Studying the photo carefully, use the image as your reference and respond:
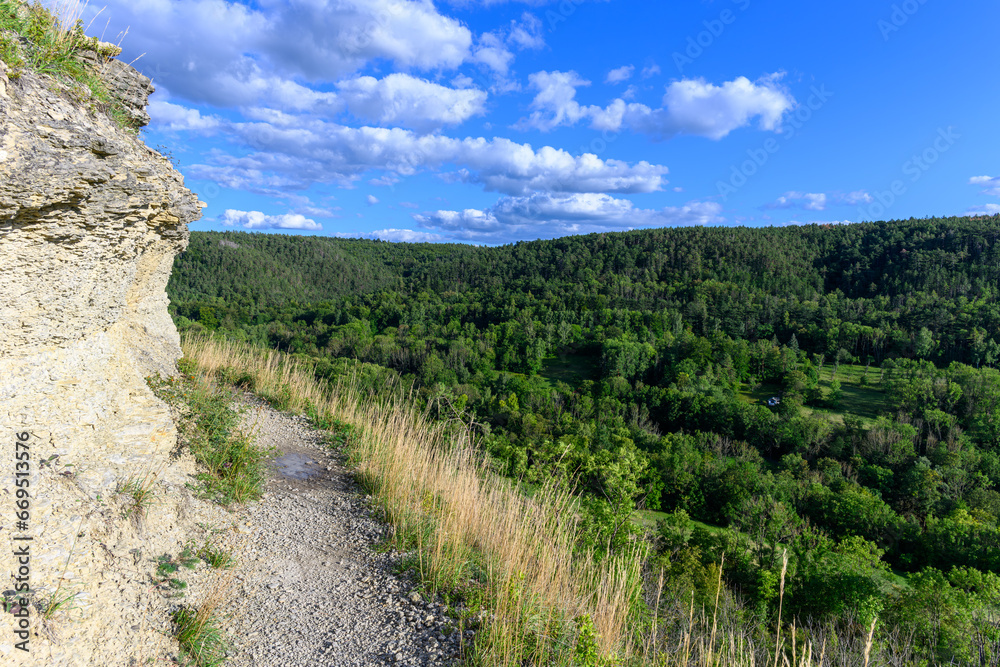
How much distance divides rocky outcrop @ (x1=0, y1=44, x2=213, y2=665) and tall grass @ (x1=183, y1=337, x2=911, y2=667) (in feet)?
6.80

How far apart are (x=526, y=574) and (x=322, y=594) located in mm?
1648

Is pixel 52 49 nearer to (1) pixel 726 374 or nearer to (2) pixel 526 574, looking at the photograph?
(2) pixel 526 574

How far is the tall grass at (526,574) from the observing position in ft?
10.4

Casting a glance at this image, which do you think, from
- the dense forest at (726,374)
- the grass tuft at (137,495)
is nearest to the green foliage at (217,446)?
the grass tuft at (137,495)

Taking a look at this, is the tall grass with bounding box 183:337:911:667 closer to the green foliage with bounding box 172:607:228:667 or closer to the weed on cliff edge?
the green foliage with bounding box 172:607:228:667

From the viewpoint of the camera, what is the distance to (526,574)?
3.83m

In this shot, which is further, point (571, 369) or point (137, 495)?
point (571, 369)

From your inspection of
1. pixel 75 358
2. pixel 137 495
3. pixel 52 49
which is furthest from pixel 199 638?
pixel 52 49

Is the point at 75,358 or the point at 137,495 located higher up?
the point at 75,358

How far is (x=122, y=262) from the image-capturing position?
163 inches

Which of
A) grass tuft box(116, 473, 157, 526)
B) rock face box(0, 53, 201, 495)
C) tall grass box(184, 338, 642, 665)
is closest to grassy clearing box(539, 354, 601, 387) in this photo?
tall grass box(184, 338, 642, 665)

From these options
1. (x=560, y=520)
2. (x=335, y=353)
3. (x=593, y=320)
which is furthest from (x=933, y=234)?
(x=560, y=520)

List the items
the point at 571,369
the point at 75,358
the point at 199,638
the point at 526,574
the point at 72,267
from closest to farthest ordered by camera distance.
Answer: the point at 199,638 → the point at 72,267 → the point at 526,574 → the point at 75,358 → the point at 571,369

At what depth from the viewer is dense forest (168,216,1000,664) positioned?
19.1 m
